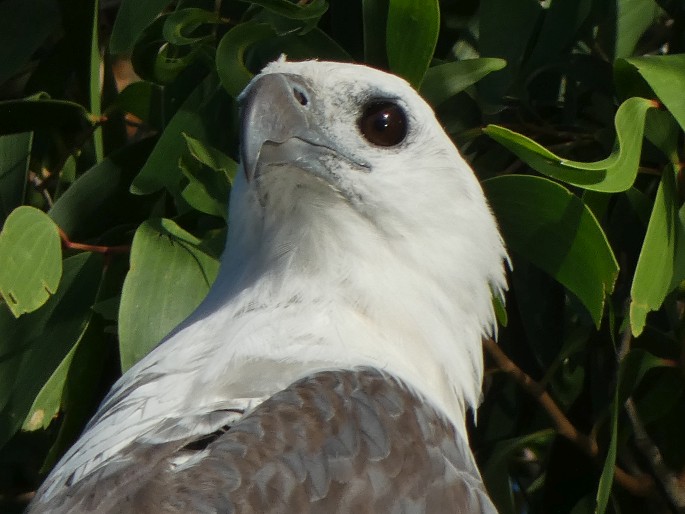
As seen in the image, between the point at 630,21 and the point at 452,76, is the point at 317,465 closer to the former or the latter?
the point at 452,76

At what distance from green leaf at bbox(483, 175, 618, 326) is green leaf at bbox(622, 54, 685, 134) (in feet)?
0.74

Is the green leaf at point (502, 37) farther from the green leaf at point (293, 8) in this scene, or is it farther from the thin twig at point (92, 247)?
the thin twig at point (92, 247)

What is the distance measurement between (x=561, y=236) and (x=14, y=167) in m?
1.17

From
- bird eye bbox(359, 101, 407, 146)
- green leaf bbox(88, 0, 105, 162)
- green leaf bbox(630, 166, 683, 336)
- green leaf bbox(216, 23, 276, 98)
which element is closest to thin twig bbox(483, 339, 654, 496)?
green leaf bbox(630, 166, 683, 336)

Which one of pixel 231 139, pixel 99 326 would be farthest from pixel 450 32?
pixel 99 326

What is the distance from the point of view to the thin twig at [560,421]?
8.95ft

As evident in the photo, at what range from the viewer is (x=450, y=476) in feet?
7.07

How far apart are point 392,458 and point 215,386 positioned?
0.34 meters

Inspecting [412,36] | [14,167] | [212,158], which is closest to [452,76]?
[412,36]

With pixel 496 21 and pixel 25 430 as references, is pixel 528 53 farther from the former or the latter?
pixel 25 430

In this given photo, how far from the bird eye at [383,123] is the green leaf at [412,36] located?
0.12 meters

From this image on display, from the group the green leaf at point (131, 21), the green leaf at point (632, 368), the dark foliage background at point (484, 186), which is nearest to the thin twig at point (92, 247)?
the dark foliage background at point (484, 186)

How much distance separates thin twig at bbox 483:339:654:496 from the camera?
2.73m

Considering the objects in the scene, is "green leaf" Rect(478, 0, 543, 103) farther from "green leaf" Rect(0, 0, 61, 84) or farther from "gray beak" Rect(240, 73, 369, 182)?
"green leaf" Rect(0, 0, 61, 84)
